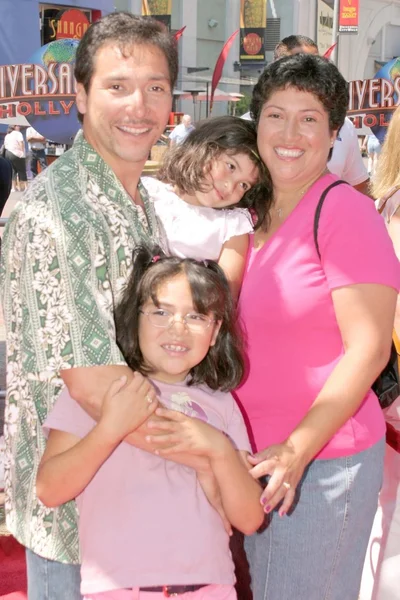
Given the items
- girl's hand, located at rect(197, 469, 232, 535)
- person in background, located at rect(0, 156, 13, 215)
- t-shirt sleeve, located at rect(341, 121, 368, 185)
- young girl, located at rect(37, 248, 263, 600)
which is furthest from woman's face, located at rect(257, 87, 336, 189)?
t-shirt sleeve, located at rect(341, 121, 368, 185)

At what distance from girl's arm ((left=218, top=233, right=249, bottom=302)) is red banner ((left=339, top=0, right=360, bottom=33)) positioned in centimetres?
2400

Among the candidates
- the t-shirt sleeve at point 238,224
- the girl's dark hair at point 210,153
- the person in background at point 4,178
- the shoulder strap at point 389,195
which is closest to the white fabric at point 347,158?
the shoulder strap at point 389,195

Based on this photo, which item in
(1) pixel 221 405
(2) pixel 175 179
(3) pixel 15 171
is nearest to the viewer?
(1) pixel 221 405

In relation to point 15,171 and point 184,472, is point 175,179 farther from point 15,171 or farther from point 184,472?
point 15,171

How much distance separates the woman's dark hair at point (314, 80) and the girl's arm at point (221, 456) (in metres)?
0.98

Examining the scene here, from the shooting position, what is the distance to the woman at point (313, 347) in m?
1.94

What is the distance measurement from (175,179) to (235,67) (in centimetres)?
3560

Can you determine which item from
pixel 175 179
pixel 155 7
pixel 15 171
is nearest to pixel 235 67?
pixel 155 7

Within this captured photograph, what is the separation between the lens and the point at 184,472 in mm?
1813

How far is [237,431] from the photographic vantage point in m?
1.90

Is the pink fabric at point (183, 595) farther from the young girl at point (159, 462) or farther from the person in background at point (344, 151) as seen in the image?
the person in background at point (344, 151)

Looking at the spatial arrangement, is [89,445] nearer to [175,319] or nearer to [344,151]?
[175,319]

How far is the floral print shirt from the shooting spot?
1648 millimetres

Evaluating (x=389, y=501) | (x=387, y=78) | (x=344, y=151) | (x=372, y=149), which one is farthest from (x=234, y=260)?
(x=372, y=149)
